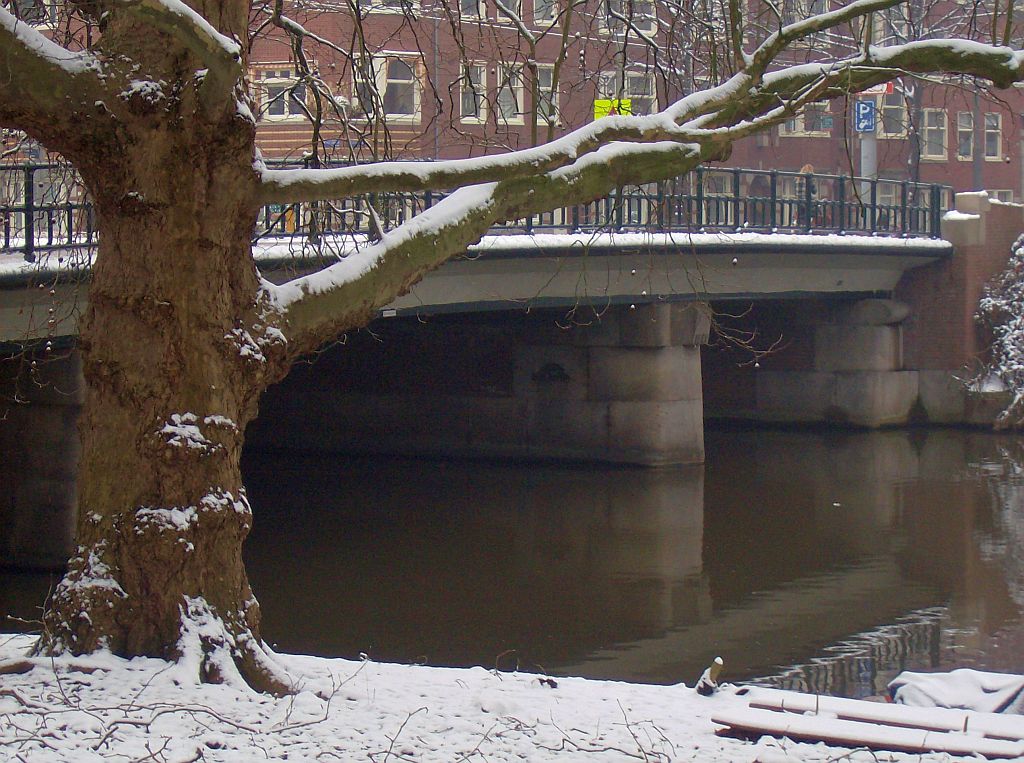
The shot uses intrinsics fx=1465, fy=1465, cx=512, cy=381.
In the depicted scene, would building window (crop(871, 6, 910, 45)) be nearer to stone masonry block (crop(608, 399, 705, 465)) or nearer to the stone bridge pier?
the stone bridge pier

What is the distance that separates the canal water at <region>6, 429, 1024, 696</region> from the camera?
11586 millimetres

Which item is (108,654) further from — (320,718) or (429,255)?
(429,255)

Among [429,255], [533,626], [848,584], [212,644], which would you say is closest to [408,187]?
[429,255]

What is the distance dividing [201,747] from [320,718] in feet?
1.95

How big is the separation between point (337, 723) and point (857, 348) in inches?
937

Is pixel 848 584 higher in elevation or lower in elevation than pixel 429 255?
lower

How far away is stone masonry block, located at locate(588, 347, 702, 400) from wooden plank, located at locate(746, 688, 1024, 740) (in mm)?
16202

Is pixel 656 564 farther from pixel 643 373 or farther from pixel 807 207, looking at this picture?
pixel 807 207

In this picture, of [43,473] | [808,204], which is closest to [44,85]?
[43,473]

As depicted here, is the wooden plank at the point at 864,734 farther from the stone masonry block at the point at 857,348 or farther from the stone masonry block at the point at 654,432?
the stone masonry block at the point at 857,348

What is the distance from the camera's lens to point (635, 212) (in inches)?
904

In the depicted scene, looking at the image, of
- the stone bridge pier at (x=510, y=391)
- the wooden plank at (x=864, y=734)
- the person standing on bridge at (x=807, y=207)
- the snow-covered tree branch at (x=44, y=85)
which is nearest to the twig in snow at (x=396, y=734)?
the wooden plank at (x=864, y=734)

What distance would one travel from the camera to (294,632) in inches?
479

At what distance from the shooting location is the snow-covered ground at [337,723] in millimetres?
5238
